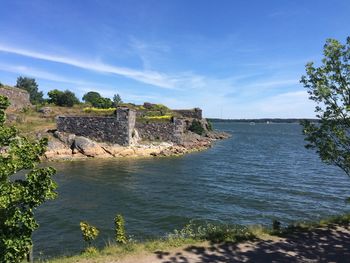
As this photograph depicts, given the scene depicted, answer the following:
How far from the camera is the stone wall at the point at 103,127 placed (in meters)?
47.2

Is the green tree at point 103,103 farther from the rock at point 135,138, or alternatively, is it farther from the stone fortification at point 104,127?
the stone fortification at point 104,127

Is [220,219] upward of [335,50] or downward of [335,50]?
downward

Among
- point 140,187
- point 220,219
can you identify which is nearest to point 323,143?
point 220,219

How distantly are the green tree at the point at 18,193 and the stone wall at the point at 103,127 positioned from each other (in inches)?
1529

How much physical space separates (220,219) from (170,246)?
8.94 meters

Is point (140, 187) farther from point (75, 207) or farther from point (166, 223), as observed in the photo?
point (166, 223)

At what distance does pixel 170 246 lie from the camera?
12406 mm

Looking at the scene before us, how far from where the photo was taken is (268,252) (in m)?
12.1

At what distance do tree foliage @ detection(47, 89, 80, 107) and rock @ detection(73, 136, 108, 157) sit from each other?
64.0ft

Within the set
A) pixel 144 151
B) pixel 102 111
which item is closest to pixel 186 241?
pixel 144 151

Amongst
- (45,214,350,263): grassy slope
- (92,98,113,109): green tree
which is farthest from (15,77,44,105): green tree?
(45,214,350,263): grassy slope

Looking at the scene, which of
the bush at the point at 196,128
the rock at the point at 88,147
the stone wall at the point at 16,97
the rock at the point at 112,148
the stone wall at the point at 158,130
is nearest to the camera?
the rock at the point at 88,147

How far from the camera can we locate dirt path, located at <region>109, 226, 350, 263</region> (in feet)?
37.4

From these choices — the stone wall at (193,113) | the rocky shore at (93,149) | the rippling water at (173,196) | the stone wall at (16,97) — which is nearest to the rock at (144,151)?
the rocky shore at (93,149)
